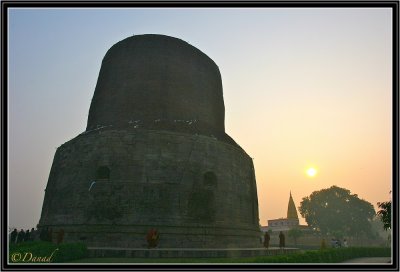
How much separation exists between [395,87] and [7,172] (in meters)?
8.01

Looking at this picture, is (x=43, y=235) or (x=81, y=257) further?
(x=43, y=235)

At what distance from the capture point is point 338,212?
52969 millimetres

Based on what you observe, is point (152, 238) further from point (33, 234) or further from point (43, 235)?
point (33, 234)

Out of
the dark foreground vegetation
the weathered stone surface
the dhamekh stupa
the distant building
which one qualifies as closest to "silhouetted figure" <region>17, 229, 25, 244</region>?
the dhamekh stupa

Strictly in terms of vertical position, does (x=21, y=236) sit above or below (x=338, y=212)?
below

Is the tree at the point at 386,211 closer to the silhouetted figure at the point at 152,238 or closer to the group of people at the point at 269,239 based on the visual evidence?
the group of people at the point at 269,239

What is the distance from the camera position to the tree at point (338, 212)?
51.6m

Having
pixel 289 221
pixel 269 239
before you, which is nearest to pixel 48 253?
pixel 269 239

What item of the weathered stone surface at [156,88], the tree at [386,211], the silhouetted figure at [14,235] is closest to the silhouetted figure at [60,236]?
the silhouetted figure at [14,235]

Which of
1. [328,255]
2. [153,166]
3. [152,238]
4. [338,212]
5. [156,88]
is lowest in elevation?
[328,255]

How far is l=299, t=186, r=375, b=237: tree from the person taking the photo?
169 ft

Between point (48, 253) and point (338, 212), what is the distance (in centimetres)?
5031

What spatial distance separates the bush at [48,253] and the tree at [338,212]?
45.7 metres

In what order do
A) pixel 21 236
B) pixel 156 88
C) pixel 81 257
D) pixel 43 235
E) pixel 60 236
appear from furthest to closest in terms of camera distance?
pixel 156 88 → pixel 21 236 → pixel 43 235 → pixel 60 236 → pixel 81 257
